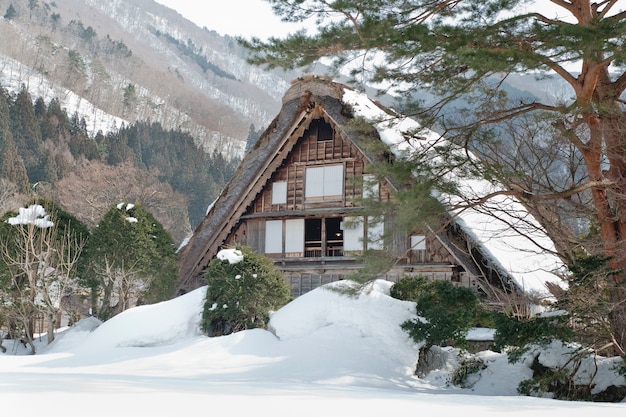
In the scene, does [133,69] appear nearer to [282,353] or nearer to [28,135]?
[28,135]

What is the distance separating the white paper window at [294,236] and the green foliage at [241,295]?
17.1 ft

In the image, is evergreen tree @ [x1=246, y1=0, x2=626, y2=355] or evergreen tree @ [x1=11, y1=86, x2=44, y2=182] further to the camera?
evergreen tree @ [x1=11, y1=86, x2=44, y2=182]

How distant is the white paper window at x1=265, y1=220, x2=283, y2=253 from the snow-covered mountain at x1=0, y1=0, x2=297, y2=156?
50573 millimetres

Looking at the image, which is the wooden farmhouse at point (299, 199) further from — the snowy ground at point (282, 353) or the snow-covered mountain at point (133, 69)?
the snow-covered mountain at point (133, 69)

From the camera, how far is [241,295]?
13664 millimetres

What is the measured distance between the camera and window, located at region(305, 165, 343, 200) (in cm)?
1898

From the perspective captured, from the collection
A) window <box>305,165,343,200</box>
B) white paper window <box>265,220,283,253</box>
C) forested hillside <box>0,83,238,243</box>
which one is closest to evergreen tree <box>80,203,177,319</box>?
white paper window <box>265,220,283,253</box>

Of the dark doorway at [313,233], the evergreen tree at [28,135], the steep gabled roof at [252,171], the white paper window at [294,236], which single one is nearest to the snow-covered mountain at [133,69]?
the evergreen tree at [28,135]

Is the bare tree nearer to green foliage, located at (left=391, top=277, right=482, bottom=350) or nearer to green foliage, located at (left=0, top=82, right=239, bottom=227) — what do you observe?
green foliage, located at (left=391, top=277, right=482, bottom=350)

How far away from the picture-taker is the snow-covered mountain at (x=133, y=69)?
275ft

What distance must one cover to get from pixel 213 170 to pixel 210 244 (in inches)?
1519

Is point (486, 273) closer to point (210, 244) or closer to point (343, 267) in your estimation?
point (343, 267)

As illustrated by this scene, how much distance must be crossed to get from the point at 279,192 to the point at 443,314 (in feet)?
29.8

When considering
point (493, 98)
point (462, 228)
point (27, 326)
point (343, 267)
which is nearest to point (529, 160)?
point (493, 98)
